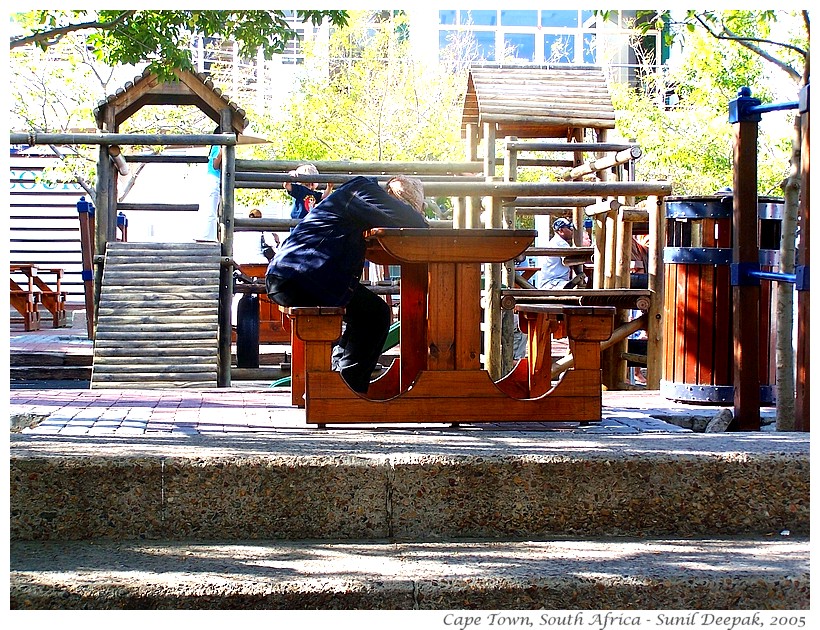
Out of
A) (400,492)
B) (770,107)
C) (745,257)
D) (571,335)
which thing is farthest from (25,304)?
→ (400,492)

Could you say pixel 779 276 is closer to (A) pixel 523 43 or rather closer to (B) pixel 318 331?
(B) pixel 318 331

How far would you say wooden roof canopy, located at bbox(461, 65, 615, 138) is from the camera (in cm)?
1178

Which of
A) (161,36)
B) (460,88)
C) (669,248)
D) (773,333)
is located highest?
(460,88)

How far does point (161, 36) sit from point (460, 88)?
2274 centimetres

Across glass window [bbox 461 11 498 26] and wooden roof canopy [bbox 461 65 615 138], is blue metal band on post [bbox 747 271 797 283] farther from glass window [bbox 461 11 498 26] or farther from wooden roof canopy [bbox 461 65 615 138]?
glass window [bbox 461 11 498 26]

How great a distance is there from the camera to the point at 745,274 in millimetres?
5355

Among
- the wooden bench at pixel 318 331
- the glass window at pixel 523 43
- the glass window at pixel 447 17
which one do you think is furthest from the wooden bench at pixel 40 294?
the glass window at pixel 523 43

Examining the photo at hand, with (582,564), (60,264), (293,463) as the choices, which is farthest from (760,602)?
(60,264)

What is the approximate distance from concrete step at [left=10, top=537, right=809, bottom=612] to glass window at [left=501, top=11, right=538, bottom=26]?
3725 cm

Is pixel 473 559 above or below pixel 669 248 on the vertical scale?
below

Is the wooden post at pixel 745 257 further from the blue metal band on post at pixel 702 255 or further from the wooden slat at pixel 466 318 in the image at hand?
the wooden slat at pixel 466 318
